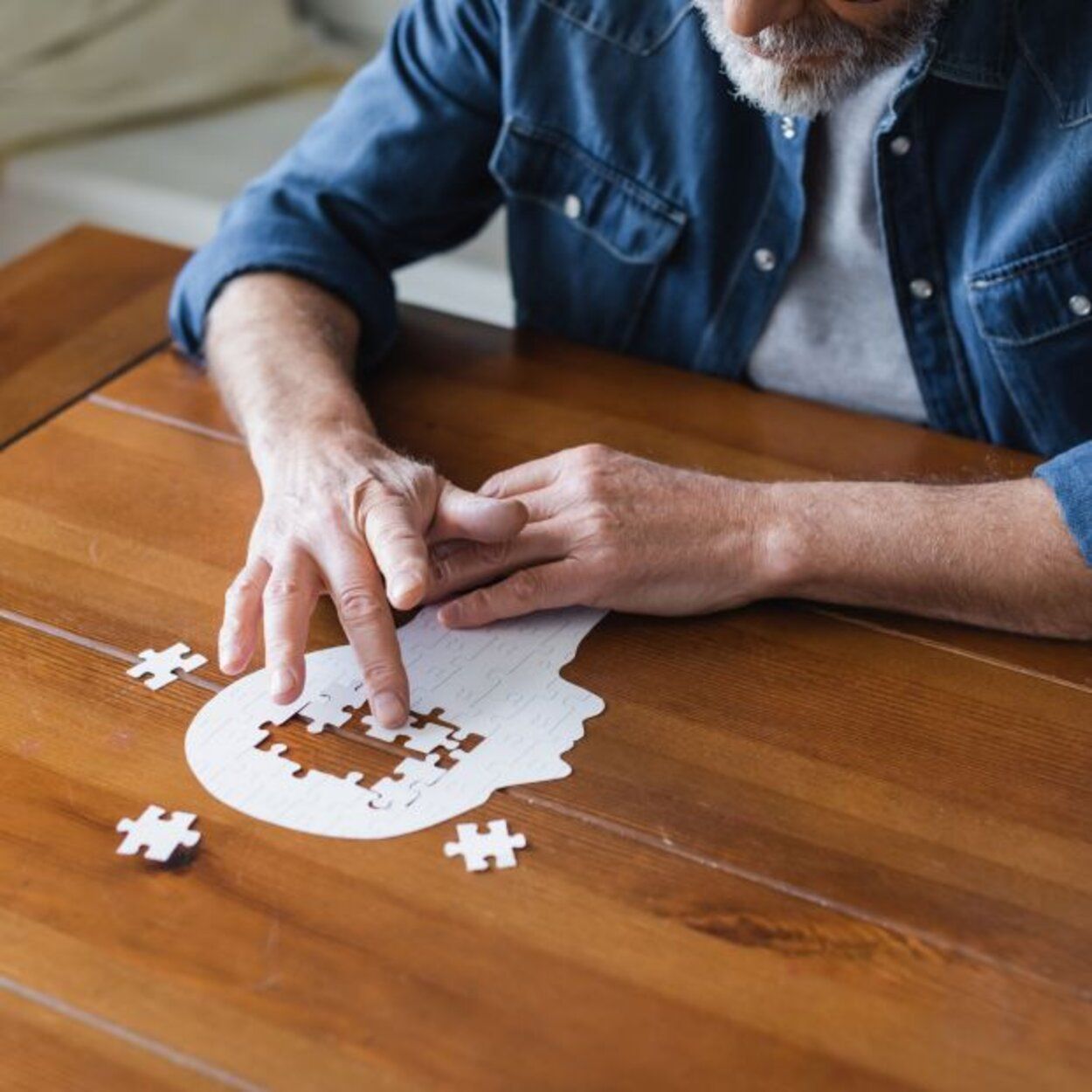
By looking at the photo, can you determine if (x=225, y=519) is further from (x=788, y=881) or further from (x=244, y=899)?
(x=788, y=881)

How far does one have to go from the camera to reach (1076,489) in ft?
4.43

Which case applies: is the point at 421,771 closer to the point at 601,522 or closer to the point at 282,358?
the point at 601,522

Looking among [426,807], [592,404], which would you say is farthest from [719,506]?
[426,807]

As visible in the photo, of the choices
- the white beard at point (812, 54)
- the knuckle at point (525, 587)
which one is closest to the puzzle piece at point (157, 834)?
the knuckle at point (525, 587)

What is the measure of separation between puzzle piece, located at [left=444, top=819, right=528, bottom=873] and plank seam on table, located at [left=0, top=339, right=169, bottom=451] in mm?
736

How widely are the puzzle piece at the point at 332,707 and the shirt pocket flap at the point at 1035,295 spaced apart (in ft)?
2.59

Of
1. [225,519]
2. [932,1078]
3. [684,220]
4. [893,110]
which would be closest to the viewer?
[932,1078]

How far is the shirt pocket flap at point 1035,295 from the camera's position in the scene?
1.54 meters

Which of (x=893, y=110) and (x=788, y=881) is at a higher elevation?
(x=893, y=110)

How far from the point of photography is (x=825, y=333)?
1.76 m

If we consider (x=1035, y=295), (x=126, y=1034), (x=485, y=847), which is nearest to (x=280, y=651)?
(x=485, y=847)

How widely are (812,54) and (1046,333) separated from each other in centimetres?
38

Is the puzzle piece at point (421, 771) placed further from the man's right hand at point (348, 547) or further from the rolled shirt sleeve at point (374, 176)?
the rolled shirt sleeve at point (374, 176)

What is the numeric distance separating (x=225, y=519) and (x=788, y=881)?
2.13 ft
